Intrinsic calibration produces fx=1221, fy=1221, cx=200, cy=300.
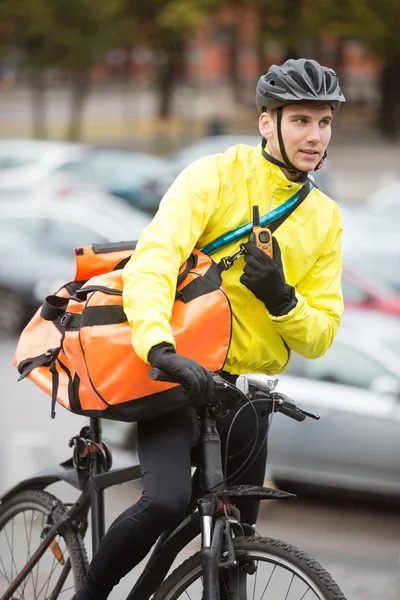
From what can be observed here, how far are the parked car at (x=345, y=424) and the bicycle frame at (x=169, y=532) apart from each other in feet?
12.4

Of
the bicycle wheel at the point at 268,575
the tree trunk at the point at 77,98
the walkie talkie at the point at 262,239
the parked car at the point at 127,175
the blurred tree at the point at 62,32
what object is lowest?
the bicycle wheel at the point at 268,575

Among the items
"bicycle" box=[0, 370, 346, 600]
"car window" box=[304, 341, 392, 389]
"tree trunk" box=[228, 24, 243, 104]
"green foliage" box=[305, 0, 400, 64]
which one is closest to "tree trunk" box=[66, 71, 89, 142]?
"green foliage" box=[305, 0, 400, 64]

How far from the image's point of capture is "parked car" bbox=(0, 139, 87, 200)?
24.5 m

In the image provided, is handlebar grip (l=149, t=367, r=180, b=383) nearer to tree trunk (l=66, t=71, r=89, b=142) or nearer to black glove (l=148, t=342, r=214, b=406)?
black glove (l=148, t=342, r=214, b=406)

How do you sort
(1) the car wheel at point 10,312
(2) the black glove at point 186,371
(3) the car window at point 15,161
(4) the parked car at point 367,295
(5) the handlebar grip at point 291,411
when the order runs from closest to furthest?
(2) the black glove at point 186,371 → (5) the handlebar grip at point 291,411 → (4) the parked car at point 367,295 → (1) the car wheel at point 10,312 → (3) the car window at point 15,161

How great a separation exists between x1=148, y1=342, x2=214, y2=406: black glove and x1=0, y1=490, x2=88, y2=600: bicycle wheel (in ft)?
3.45

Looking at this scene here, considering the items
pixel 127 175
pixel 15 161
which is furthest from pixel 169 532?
pixel 15 161

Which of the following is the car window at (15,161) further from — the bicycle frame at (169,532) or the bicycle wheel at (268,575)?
the bicycle wheel at (268,575)

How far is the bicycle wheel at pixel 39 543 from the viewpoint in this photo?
3867 millimetres

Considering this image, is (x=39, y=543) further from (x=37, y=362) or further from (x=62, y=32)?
(x=62, y=32)

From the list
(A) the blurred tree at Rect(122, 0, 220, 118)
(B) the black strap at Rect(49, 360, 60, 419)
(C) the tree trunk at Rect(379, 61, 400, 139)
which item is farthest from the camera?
(C) the tree trunk at Rect(379, 61, 400, 139)

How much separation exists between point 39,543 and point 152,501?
35.2 inches

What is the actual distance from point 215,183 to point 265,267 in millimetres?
296

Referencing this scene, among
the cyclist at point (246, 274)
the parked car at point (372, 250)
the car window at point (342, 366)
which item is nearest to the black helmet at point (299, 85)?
the cyclist at point (246, 274)
